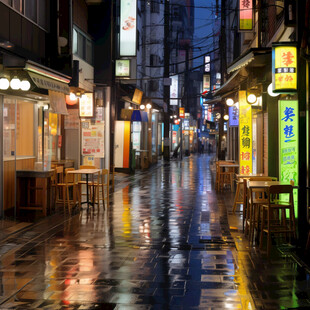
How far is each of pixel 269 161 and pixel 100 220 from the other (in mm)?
5317

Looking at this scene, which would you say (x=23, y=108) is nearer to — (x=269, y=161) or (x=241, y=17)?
(x=269, y=161)

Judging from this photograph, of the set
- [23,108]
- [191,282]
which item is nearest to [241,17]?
[23,108]

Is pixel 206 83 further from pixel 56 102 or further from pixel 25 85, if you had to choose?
pixel 25 85

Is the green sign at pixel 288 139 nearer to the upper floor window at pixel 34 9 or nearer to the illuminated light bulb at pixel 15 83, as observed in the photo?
the illuminated light bulb at pixel 15 83

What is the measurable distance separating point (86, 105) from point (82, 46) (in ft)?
10.7

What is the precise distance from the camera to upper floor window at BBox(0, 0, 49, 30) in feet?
48.3

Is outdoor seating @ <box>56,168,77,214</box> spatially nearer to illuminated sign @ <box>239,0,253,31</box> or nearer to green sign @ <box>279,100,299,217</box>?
green sign @ <box>279,100,299,217</box>

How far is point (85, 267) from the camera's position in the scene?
8.77 m

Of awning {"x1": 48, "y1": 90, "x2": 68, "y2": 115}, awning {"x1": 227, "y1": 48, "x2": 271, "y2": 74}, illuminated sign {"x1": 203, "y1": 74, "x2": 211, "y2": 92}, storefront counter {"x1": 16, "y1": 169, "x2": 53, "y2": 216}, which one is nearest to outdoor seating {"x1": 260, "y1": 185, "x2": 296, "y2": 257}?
awning {"x1": 227, "y1": 48, "x2": 271, "y2": 74}

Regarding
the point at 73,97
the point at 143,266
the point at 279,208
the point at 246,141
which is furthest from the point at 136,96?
the point at 143,266

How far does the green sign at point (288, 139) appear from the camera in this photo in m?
11.6

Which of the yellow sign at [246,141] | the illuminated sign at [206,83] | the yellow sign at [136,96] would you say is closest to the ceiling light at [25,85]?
the yellow sign at [246,141]

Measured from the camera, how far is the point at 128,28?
2575 centimetres

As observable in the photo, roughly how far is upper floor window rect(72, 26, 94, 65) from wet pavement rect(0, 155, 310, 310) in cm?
1036
